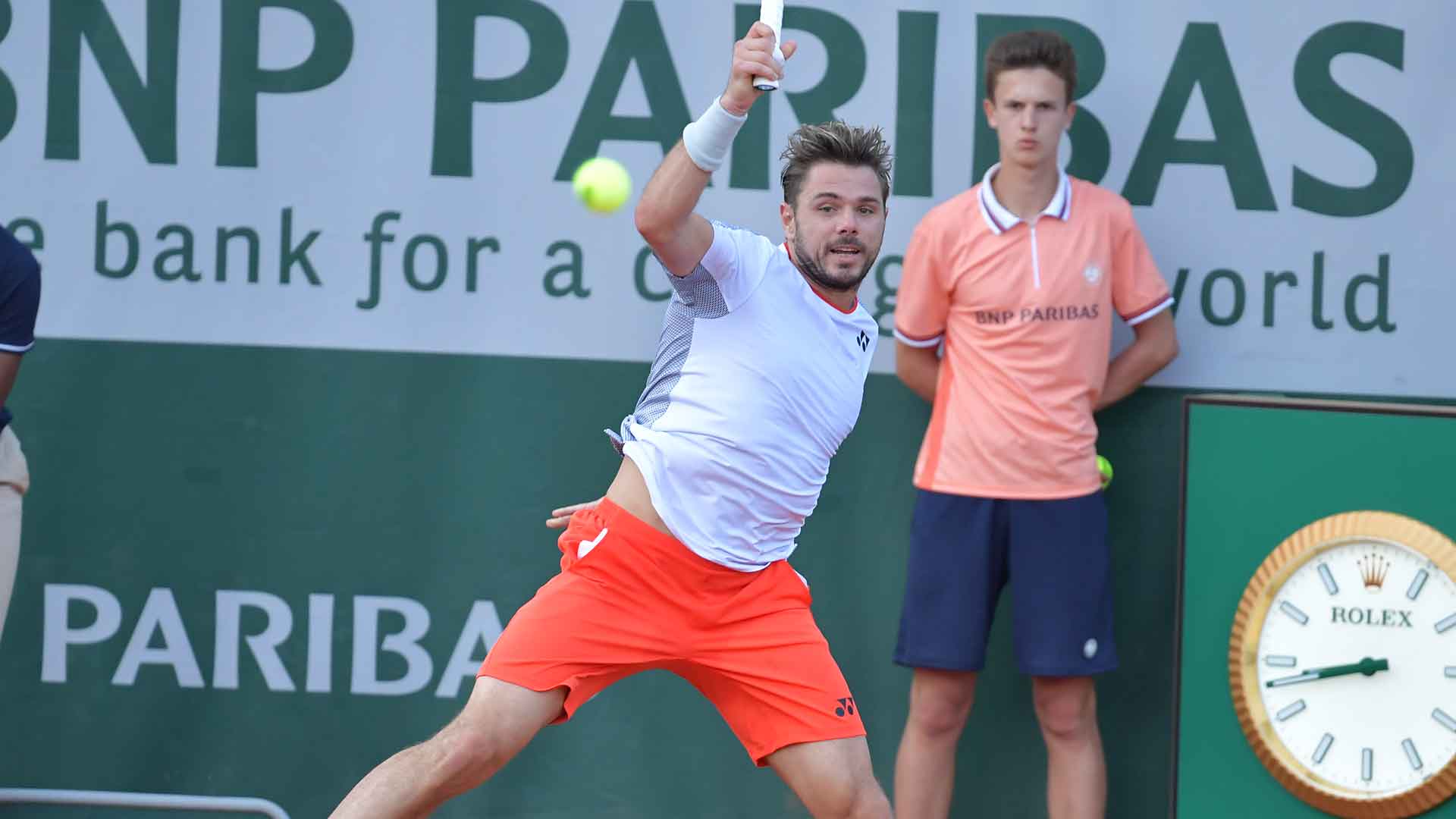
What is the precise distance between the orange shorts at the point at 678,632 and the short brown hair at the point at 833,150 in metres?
0.74

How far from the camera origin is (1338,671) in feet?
13.0

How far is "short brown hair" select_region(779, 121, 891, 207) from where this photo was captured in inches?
133

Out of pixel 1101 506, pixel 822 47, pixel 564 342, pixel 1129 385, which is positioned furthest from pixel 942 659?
pixel 822 47

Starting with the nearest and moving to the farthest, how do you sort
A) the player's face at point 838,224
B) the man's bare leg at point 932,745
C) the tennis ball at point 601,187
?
the tennis ball at point 601,187 < the player's face at point 838,224 < the man's bare leg at point 932,745

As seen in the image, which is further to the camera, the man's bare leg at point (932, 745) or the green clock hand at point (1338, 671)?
the man's bare leg at point (932, 745)

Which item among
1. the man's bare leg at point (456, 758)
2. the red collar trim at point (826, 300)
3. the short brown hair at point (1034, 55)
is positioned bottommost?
the man's bare leg at point (456, 758)

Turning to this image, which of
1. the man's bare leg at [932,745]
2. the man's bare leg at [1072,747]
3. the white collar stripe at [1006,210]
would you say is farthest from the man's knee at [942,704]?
the white collar stripe at [1006,210]

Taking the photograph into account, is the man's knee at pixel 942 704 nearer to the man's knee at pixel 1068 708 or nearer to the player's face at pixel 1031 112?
the man's knee at pixel 1068 708

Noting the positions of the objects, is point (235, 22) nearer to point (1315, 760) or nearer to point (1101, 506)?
point (1101, 506)

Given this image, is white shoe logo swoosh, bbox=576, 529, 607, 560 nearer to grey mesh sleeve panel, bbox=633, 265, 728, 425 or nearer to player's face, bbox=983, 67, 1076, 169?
grey mesh sleeve panel, bbox=633, 265, 728, 425

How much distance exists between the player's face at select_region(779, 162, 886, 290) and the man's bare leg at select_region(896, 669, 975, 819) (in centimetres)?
137

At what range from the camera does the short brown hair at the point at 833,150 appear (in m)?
3.38

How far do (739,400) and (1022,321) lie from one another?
3.92 ft

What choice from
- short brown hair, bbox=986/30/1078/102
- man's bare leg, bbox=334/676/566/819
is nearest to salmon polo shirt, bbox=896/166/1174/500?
short brown hair, bbox=986/30/1078/102
